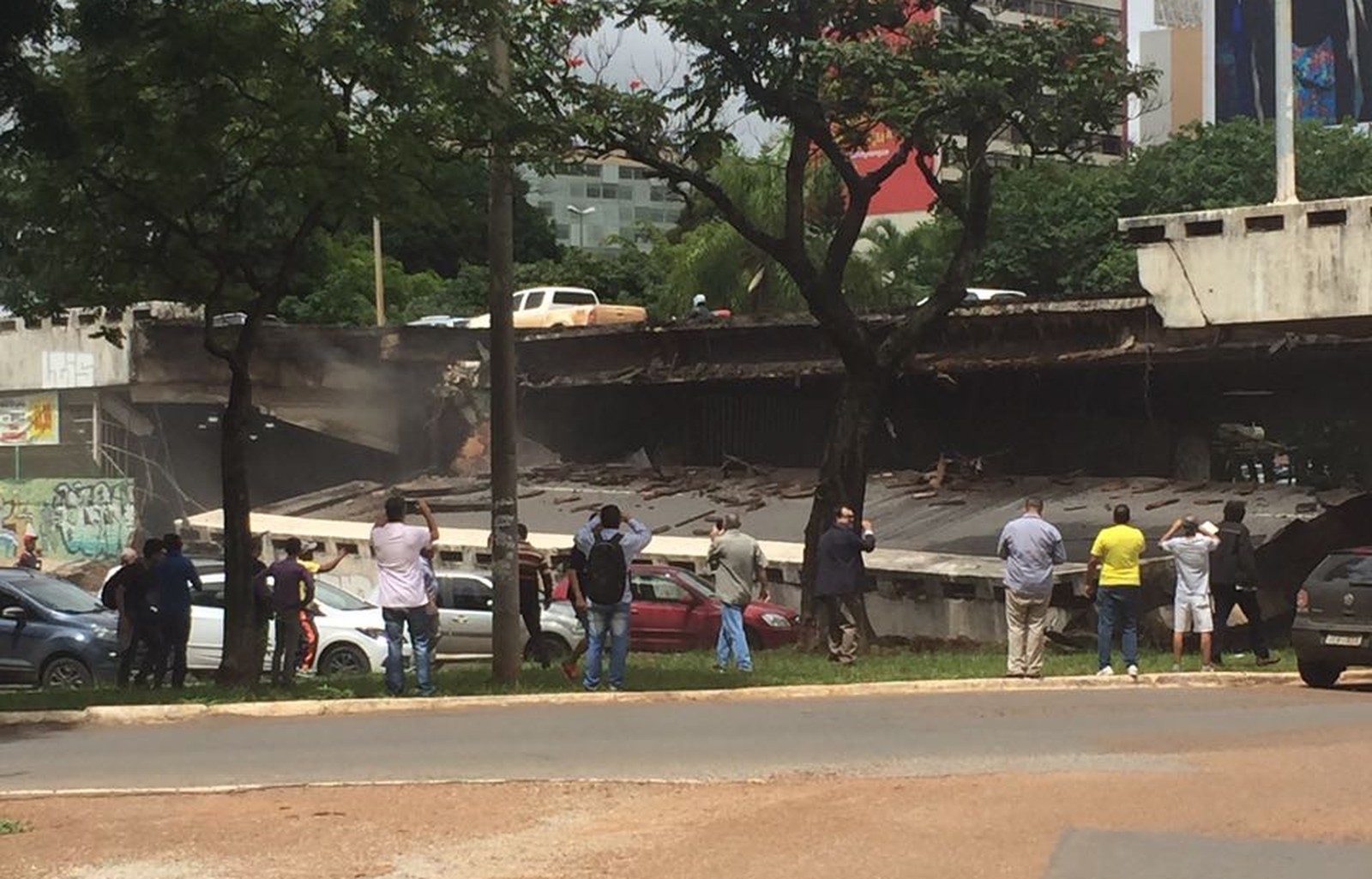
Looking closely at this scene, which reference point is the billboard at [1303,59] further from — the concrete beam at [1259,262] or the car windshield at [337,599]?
the car windshield at [337,599]

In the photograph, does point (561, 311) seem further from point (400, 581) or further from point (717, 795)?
point (717, 795)

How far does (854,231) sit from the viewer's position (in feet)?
76.0

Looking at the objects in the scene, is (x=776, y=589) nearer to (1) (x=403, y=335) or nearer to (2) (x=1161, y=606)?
(2) (x=1161, y=606)

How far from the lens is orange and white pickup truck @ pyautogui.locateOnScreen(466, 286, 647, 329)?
4288 centimetres

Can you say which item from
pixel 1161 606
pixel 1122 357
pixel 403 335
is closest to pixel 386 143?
pixel 1161 606

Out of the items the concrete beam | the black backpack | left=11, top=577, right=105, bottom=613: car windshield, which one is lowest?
left=11, top=577, right=105, bottom=613: car windshield

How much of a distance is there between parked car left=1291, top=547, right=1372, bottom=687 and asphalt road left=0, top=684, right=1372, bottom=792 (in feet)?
2.58

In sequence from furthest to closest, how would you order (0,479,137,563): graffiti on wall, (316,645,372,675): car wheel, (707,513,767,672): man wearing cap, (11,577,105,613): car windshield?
(0,479,137,563): graffiti on wall < (316,645,372,675): car wheel < (11,577,105,613): car windshield < (707,513,767,672): man wearing cap

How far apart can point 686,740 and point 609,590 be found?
322 cm

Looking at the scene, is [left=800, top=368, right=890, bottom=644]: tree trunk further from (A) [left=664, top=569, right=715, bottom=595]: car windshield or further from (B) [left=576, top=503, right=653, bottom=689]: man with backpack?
(B) [left=576, top=503, right=653, bottom=689]: man with backpack

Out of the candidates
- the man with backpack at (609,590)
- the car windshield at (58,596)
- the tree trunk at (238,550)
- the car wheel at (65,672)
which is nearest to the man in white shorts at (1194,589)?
the man with backpack at (609,590)

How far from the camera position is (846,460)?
908 inches

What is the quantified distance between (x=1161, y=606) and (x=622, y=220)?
88465 millimetres

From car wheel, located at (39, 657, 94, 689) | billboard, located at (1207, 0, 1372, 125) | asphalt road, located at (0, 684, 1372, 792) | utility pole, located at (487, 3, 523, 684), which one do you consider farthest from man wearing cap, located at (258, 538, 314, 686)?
billboard, located at (1207, 0, 1372, 125)
